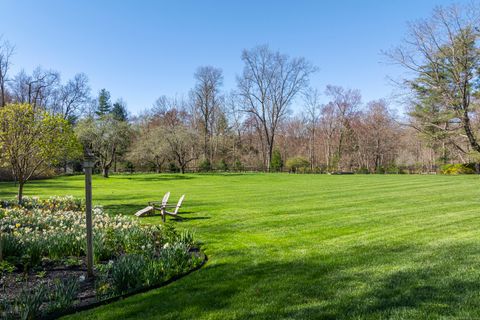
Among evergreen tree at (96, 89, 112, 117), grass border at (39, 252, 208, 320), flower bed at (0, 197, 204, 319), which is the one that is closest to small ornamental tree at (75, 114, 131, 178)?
evergreen tree at (96, 89, 112, 117)

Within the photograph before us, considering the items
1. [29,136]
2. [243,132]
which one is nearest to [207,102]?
[243,132]

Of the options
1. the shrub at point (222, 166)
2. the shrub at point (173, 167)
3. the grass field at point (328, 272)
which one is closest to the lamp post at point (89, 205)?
the grass field at point (328, 272)

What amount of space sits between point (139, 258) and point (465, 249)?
5489mm

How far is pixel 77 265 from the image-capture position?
5.52 meters

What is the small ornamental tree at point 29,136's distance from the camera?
10.4m

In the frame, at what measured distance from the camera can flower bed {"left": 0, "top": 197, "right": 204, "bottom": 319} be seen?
3.82 meters

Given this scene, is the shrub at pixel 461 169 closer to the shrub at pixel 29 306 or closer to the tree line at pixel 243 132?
the tree line at pixel 243 132

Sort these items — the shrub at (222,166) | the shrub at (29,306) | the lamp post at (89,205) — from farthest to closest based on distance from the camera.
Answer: the shrub at (222,166) → the lamp post at (89,205) → the shrub at (29,306)

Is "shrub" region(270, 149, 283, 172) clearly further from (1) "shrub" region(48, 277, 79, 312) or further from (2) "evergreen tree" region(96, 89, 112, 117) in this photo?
(1) "shrub" region(48, 277, 79, 312)

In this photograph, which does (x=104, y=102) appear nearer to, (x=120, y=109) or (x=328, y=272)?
(x=120, y=109)

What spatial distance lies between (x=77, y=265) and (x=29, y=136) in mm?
7099

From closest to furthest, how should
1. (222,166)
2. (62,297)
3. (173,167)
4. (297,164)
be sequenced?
(62,297) → (297,164) → (222,166) → (173,167)

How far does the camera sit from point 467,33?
807 inches

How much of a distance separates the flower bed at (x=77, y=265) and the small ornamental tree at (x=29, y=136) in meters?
3.83
